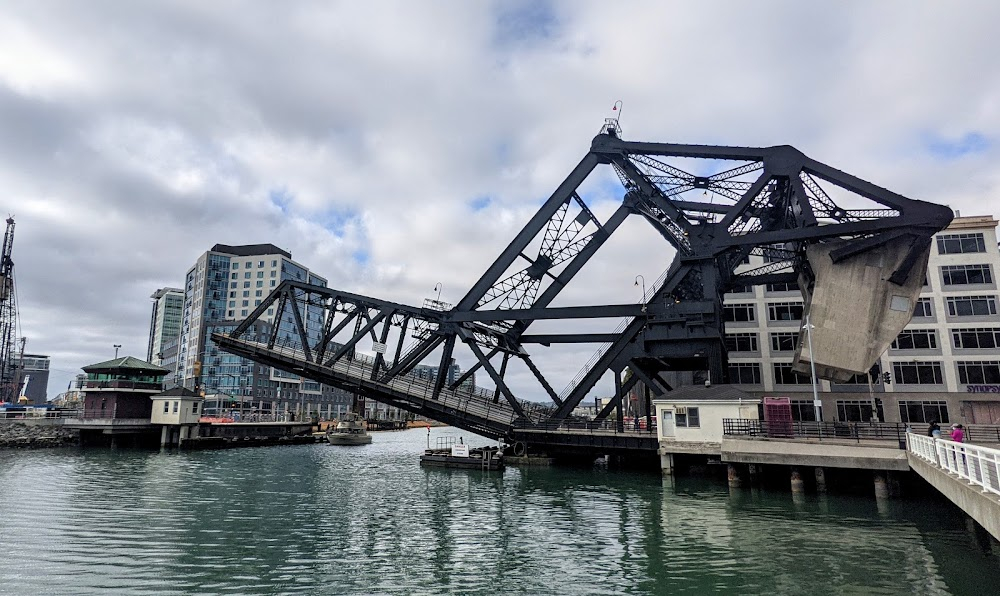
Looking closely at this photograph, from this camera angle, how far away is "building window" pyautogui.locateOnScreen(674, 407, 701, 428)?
2945 cm

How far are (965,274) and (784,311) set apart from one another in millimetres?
13326

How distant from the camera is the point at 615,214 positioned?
36656 millimetres

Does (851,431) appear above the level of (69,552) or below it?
above

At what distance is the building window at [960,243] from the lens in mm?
42938

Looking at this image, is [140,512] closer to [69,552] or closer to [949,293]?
[69,552]

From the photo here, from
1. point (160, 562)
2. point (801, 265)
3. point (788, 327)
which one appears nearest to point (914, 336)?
point (788, 327)

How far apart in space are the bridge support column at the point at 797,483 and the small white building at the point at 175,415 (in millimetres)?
50369

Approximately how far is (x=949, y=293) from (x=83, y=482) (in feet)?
196

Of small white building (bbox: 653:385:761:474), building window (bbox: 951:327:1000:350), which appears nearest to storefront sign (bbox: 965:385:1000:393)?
building window (bbox: 951:327:1000:350)

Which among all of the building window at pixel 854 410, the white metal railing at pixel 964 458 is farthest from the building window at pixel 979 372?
the white metal railing at pixel 964 458

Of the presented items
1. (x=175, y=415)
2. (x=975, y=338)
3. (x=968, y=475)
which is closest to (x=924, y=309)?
(x=975, y=338)

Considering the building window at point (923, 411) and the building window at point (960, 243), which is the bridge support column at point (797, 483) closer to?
the building window at point (923, 411)

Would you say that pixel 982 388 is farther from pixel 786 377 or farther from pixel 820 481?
pixel 820 481

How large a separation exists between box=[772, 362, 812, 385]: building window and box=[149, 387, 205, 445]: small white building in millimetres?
53097
